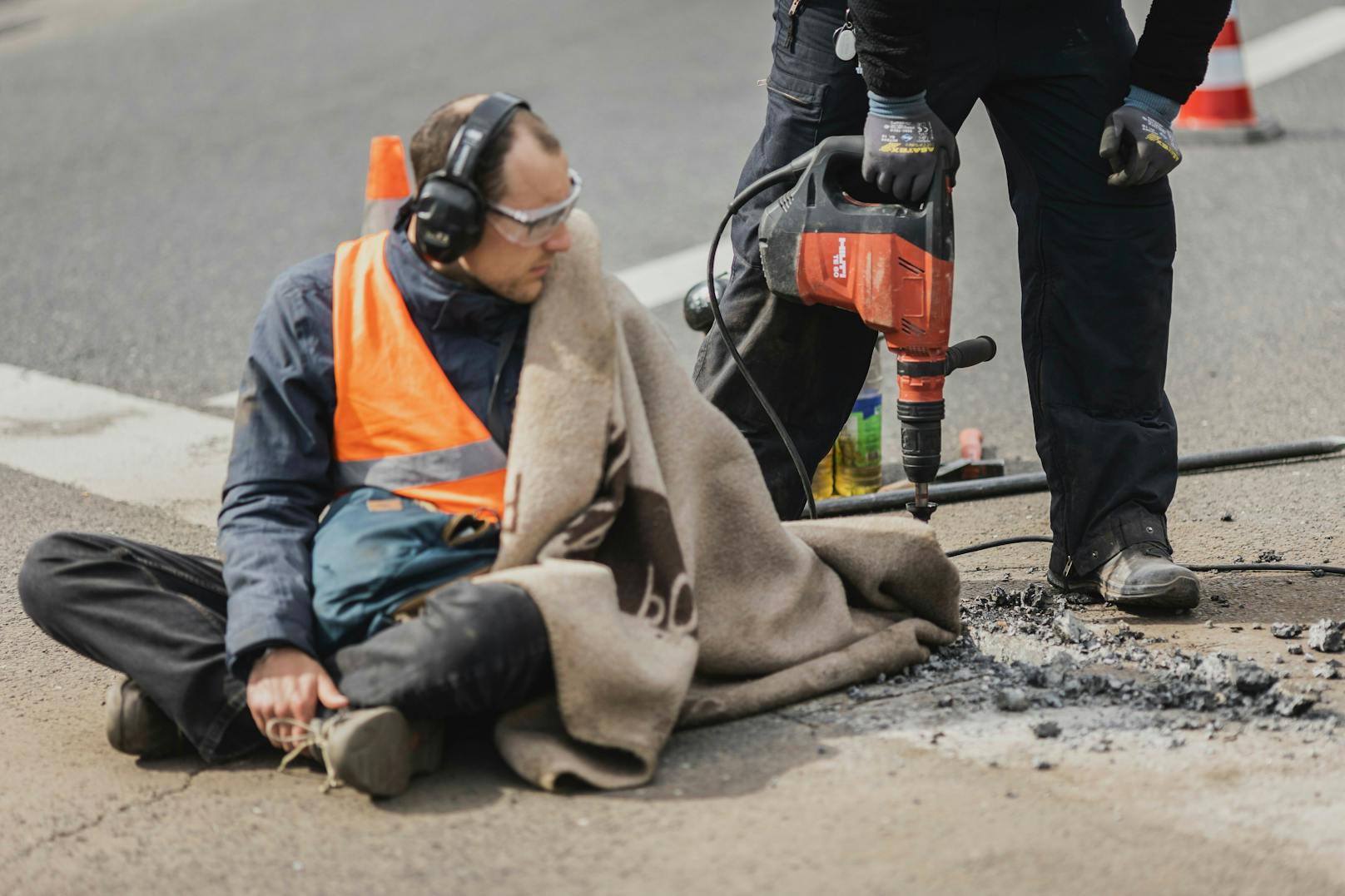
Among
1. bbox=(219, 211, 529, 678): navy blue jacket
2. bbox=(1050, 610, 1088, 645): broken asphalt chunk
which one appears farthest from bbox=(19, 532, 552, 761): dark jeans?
bbox=(1050, 610, 1088, 645): broken asphalt chunk

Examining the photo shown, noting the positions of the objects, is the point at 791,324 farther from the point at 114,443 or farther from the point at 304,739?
the point at 114,443

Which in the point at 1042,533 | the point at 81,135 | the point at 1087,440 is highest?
the point at 81,135

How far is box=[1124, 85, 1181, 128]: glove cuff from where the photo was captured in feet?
12.6

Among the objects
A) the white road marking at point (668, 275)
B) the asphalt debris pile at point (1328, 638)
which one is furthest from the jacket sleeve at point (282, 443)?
the white road marking at point (668, 275)

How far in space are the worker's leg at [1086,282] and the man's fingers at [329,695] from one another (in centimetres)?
191

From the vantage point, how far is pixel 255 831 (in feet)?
9.57

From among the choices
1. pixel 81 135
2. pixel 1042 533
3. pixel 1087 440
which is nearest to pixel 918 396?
pixel 1087 440

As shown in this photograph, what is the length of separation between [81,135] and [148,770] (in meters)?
6.83

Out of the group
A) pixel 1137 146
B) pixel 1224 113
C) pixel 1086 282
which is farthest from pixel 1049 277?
pixel 1224 113

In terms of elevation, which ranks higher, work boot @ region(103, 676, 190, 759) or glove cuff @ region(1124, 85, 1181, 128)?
glove cuff @ region(1124, 85, 1181, 128)

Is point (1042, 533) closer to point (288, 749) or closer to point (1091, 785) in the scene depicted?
point (1091, 785)

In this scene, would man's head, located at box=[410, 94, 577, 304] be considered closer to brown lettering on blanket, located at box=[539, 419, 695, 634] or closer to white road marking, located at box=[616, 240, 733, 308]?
brown lettering on blanket, located at box=[539, 419, 695, 634]

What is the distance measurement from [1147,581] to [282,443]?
1998mm

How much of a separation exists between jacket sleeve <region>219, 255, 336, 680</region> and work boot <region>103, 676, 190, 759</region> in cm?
24
